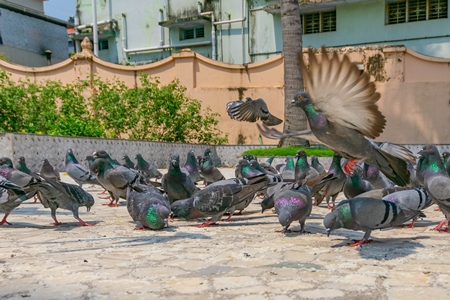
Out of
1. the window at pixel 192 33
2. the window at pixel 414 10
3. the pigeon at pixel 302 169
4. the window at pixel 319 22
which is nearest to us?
the pigeon at pixel 302 169

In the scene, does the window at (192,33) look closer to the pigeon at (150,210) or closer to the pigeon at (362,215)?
the pigeon at (150,210)

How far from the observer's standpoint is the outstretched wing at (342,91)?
443 centimetres

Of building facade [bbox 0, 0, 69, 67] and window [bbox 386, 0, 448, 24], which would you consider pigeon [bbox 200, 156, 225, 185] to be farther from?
building facade [bbox 0, 0, 69, 67]

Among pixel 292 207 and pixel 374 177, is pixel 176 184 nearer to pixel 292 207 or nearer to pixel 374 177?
pixel 292 207

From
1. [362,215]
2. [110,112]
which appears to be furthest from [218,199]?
[110,112]

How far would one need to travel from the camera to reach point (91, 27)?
28781 millimetres

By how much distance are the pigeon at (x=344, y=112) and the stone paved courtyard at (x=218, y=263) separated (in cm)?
88

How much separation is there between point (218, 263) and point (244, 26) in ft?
73.5

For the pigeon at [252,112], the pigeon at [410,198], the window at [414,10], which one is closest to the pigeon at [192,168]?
the pigeon at [252,112]

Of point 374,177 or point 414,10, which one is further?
point 414,10

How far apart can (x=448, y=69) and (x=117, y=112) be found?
40.8ft

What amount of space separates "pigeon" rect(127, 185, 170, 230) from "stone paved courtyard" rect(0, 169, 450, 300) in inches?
5.4

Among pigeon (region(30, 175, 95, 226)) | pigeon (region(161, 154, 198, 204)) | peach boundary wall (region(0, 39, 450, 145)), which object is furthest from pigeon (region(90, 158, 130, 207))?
peach boundary wall (region(0, 39, 450, 145))

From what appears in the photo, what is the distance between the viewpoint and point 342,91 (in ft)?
15.0
